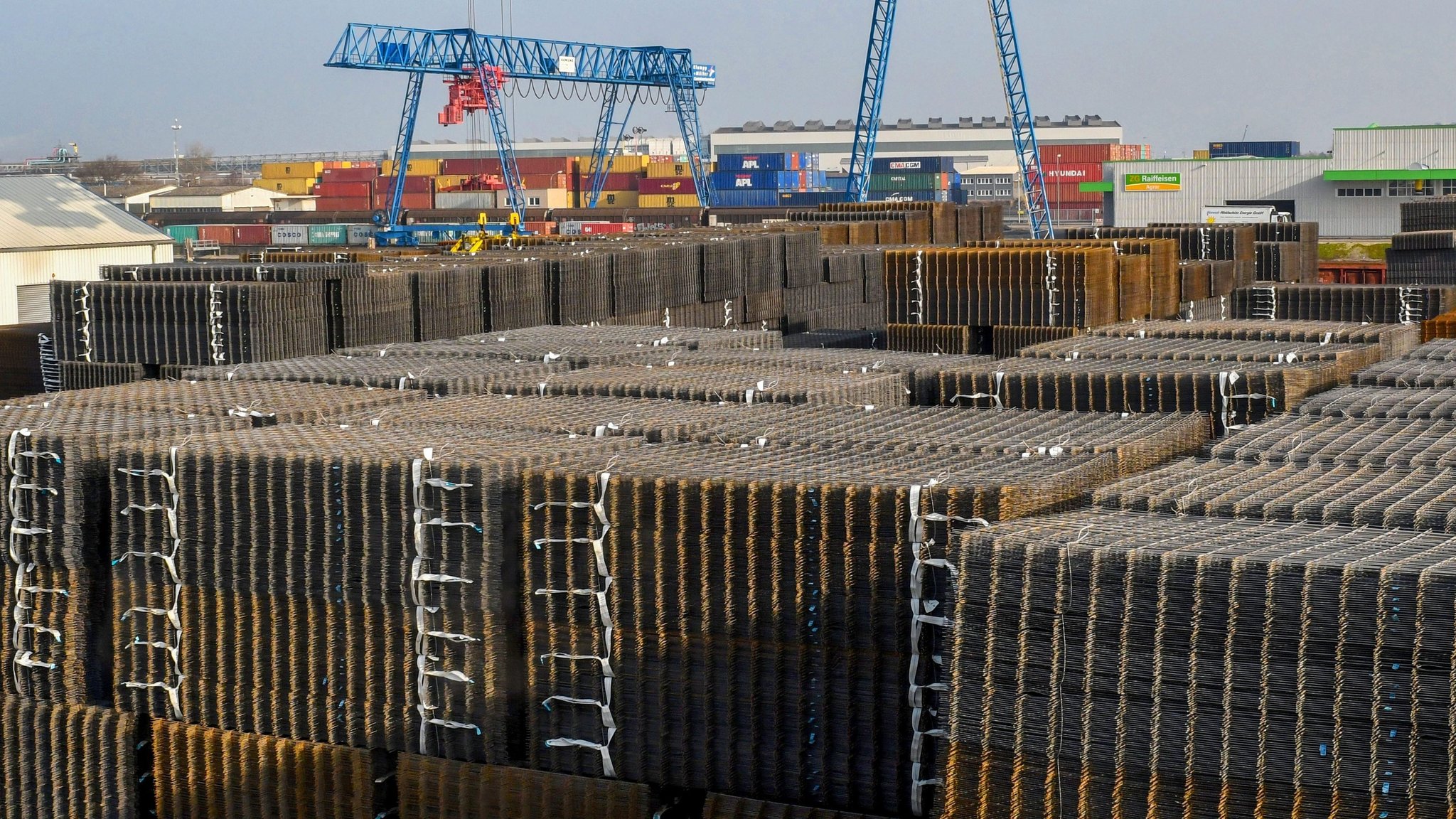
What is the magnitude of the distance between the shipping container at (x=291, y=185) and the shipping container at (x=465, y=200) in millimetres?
26129

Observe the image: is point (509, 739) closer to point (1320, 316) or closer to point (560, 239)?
point (1320, 316)

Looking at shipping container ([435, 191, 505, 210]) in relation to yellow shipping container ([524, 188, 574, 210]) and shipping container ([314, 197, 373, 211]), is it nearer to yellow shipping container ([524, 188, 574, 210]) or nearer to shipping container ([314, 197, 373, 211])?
shipping container ([314, 197, 373, 211])

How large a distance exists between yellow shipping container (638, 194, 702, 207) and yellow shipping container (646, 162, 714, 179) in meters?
2.16

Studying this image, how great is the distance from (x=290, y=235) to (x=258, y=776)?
74.9 meters

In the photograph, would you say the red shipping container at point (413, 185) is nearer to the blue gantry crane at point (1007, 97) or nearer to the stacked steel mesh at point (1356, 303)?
the blue gantry crane at point (1007, 97)

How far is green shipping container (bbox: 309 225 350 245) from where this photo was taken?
7925cm

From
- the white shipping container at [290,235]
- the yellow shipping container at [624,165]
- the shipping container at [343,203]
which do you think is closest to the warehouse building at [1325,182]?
the white shipping container at [290,235]

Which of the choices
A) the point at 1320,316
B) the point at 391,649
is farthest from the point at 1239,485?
the point at 1320,316

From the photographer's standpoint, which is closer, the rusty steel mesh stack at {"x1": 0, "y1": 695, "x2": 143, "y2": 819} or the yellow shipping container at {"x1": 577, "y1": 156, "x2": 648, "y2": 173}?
the rusty steel mesh stack at {"x1": 0, "y1": 695, "x2": 143, "y2": 819}

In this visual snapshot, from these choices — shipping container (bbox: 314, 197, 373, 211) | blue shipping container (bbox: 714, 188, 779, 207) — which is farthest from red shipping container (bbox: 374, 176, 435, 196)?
blue shipping container (bbox: 714, 188, 779, 207)

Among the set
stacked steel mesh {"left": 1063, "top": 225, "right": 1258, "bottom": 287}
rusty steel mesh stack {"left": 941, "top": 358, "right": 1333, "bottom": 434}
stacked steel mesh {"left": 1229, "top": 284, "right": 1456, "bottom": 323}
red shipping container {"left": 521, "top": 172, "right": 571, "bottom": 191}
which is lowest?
rusty steel mesh stack {"left": 941, "top": 358, "right": 1333, "bottom": 434}

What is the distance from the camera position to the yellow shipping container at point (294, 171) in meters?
143

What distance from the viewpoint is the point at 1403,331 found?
18562mm

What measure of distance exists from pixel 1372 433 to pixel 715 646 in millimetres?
5554
